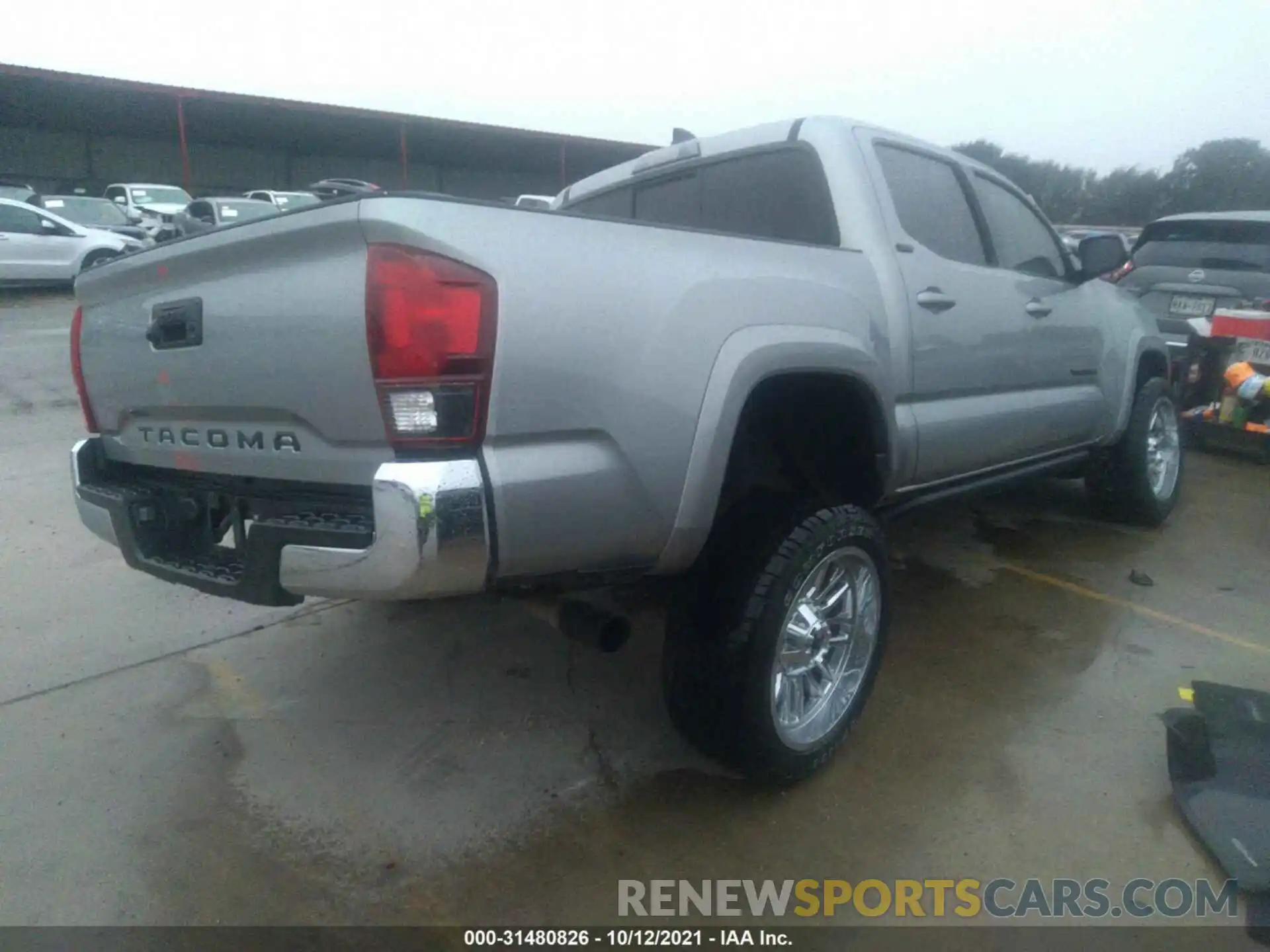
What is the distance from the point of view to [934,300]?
321cm

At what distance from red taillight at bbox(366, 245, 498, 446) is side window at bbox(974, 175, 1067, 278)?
9.12 ft

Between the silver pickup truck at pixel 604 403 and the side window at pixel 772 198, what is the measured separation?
0.04 ft

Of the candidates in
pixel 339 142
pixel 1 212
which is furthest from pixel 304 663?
pixel 339 142

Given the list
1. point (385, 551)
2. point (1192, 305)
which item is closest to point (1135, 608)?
point (385, 551)

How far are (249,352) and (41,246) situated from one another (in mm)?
14921

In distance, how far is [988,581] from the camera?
14.3 ft

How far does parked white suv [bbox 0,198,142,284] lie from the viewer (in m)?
13.8

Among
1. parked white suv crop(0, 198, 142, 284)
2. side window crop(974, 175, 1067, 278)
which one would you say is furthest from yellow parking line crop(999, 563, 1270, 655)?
parked white suv crop(0, 198, 142, 284)

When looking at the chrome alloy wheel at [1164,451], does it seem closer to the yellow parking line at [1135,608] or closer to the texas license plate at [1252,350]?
Answer: the yellow parking line at [1135,608]

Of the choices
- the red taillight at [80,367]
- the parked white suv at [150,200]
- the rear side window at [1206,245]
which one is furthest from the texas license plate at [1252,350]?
the parked white suv at [150,200]

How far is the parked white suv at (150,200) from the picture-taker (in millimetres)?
19344

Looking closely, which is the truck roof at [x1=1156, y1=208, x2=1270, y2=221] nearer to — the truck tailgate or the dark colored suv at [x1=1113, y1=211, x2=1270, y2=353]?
the dark colored suv at [x1=1113, y1=211, x2=1270, y2=353]

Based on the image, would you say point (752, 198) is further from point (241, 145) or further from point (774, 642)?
point (241, 145)

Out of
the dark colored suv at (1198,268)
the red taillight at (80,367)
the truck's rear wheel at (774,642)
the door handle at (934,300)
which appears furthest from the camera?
the dark colored suv at (1198,268)
